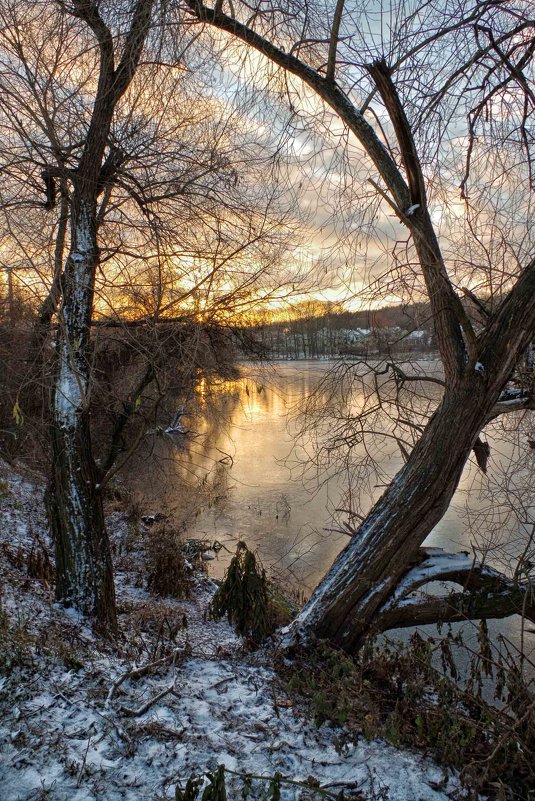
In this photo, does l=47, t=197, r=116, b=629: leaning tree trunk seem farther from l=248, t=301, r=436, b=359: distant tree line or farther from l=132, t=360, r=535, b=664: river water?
l=248, t=301, r=436, b=359: distant tree line

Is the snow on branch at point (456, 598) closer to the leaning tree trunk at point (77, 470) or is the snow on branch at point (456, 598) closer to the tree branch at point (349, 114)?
the leaning tree trunk at point (77, 470)

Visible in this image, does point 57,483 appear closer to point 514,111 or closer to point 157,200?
point 157,200

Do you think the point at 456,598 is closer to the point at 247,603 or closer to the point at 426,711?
Result: the point at 426,711

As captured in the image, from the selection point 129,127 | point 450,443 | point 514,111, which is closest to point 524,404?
point 450,443

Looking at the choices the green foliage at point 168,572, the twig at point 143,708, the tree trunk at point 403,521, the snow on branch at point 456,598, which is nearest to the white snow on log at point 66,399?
the twig at point 143,708

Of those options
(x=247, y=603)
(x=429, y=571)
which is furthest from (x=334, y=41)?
(x=247, y=603)

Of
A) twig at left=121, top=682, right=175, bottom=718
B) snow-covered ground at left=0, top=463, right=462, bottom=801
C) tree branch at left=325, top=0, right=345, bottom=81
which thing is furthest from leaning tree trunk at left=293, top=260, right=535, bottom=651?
tree branch at left=325, top=0, right=345, bottom=81

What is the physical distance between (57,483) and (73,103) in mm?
3926

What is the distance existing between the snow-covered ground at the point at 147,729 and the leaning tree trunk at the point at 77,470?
342mm

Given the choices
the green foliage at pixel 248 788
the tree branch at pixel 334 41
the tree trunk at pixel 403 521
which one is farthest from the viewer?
the tree trunk at pixel 403 521

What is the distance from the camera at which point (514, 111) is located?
4.77 meters

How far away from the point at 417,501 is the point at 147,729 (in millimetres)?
2772

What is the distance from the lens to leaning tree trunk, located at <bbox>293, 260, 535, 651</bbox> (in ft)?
14.2

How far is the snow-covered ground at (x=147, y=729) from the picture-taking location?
2803mm
